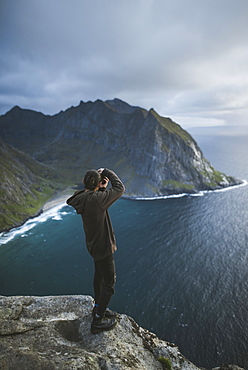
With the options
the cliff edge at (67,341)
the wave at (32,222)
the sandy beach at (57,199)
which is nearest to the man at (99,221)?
the cliff edge at (67,341)

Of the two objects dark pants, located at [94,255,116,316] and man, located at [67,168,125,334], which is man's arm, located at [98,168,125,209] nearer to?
man, located at [67,168,125,334]

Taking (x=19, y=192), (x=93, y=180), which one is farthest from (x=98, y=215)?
(x=19, y=192)

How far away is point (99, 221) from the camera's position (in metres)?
6.40

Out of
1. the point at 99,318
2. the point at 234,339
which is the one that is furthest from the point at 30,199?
the point at 99,318

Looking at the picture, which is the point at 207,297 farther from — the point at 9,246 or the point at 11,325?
the point at 9,246

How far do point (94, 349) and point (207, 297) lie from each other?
38.6m

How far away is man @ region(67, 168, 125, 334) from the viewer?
20.5 ft

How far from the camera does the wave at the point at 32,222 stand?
Answer: 71.6 m

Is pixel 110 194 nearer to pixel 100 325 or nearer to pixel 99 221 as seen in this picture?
pixel 99 221

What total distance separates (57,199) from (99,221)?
120345 millimetres

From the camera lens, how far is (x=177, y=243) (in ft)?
195

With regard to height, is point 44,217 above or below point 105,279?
below

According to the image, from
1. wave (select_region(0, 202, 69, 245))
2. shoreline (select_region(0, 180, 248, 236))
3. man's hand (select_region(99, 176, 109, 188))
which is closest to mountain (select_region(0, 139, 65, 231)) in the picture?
shoreline (select_region(0, 180, 248, 236))

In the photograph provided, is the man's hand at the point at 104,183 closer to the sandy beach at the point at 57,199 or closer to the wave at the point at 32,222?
the wave at the point at 32,222
